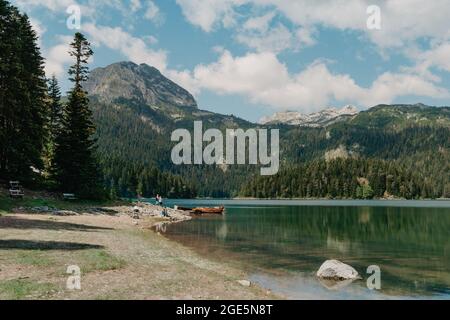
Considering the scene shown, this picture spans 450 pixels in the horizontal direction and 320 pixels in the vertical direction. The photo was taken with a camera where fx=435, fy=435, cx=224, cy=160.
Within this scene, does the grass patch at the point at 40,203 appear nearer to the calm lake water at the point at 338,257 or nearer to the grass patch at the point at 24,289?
the calm lake water at the point at 338,257

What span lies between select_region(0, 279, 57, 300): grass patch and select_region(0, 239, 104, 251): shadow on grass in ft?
30.2

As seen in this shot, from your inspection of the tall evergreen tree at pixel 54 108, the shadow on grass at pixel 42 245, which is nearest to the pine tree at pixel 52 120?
the tall evergreen tree at pixel 54 108

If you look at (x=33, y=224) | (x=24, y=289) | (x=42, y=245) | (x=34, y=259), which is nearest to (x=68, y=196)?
(x=33, y=224)

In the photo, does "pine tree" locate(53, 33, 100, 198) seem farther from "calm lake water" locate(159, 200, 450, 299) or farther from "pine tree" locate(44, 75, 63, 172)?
"calm lake water" locate(159, 200, 450, 299)

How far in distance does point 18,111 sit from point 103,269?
4446cm

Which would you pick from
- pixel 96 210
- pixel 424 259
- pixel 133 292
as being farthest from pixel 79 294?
pixel 96 210

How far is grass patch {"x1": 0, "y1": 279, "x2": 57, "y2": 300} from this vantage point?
1512 centimetres

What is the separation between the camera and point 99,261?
23.7 metres

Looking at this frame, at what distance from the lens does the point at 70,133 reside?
67875 mm

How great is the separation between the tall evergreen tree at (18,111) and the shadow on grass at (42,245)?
2898cm

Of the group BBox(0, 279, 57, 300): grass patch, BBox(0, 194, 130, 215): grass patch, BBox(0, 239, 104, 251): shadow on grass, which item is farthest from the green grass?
BBox(0, 279, 57, 300): grass patch

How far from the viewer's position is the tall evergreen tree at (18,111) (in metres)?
55.8
